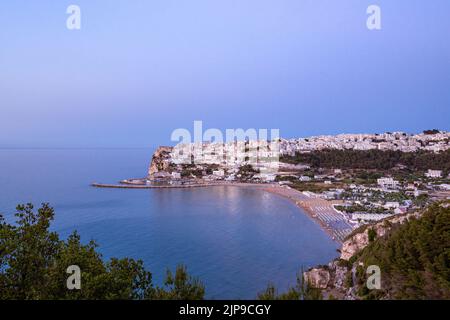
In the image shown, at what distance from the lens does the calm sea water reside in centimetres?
1293

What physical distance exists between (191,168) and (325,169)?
16368mm

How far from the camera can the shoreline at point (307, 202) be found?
17.9 m

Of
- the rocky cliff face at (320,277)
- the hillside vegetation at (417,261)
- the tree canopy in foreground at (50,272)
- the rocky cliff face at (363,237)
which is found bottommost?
the rocky cliff face at (320,277)

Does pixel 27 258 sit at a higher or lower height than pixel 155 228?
higher

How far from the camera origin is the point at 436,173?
3569 cm

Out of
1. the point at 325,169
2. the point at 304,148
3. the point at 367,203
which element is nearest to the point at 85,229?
the point at 367,203

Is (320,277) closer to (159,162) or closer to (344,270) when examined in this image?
(344,270)

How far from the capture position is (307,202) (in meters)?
25.8

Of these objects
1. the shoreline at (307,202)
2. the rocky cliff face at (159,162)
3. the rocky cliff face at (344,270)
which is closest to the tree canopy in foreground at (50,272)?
the rocky cliff face at (344,270)

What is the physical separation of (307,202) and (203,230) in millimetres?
9509

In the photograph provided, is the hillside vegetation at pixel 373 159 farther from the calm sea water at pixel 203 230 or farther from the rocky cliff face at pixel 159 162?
the rocky cliff face at pixel 159 162

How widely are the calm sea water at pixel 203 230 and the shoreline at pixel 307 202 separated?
561 millimetres

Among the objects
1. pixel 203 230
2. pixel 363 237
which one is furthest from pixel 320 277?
pixel 203 230
